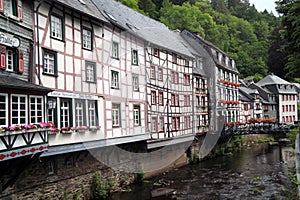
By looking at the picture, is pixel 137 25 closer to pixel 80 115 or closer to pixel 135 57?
pixel 135 57

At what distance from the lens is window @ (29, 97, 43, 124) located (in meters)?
9.52

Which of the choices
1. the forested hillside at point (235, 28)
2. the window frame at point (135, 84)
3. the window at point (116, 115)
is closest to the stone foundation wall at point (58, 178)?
the window at point (116, 115)

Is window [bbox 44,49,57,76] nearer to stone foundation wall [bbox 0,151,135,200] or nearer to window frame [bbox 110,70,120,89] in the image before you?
stone foundation wall [bbox 0,151,135,200]

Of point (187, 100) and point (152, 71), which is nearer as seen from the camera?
Answer: point (152, 71)

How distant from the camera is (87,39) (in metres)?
13.5

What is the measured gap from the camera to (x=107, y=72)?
47.2ft

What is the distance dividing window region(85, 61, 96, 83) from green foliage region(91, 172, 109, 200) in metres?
4.06

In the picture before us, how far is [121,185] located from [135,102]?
411 cm

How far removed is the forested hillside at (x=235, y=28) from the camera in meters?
43.2

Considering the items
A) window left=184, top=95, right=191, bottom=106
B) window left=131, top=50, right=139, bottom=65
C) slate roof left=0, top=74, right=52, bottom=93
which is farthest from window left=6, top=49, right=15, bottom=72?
window left=184, top=95, right=191, bottom=106

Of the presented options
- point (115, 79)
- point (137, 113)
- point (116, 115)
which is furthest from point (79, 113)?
point (137, 113)

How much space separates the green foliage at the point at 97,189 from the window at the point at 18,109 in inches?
220

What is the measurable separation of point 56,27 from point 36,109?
11.9ft

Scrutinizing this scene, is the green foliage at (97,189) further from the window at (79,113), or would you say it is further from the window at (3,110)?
the window at (3,110)
